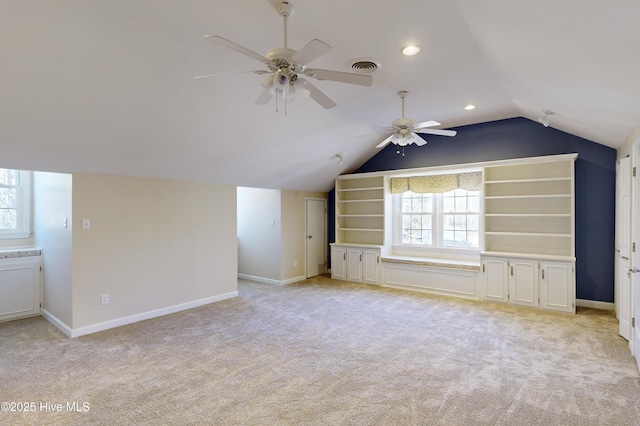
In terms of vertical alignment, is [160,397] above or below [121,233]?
below

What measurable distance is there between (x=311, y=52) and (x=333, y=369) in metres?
2.67

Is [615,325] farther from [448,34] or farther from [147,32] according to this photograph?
[147,32]

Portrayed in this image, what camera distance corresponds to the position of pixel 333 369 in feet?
10.4

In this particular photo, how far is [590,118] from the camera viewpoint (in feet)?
12.5

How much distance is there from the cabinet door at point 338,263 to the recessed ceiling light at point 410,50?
4686 millimetres

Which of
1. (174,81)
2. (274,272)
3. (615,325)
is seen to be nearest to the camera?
(174,81)

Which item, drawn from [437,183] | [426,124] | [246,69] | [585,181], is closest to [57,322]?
[246,69]

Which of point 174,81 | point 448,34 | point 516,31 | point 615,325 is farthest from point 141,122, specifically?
point 615,325

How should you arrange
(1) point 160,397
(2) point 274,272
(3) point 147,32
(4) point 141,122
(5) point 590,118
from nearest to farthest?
(3) point 147,32 < (1) point 160,397 < (4) point 141,122 < (5) point 590,118 < (2) point 274,272

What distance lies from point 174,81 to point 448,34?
2396 millimetres

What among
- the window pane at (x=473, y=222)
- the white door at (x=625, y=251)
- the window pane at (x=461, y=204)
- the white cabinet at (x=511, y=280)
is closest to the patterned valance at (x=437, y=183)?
the window pane at (x=461, y=204)

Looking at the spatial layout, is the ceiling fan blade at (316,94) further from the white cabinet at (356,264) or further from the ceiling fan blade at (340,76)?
the white cabinet at (356,264)

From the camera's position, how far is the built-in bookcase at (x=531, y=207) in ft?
16.5

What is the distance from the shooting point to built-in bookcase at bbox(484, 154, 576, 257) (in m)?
5.03
